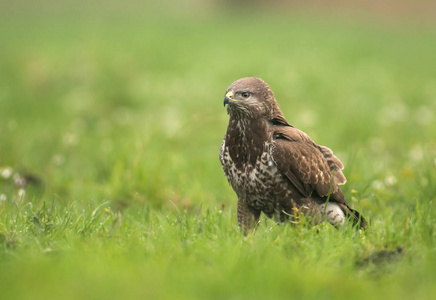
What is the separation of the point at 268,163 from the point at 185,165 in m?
2.99

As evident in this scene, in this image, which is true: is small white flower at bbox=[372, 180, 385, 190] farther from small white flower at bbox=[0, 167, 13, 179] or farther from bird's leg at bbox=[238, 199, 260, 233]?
small white flower at bbox=[0, 167, 13, 179]

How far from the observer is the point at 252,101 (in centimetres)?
457

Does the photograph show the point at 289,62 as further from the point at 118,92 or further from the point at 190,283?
the point at 190,283

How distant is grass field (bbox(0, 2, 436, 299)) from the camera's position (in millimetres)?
3311

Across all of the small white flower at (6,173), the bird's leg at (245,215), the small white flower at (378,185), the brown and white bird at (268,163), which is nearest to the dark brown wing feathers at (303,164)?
the brown and white bird at (268,163)

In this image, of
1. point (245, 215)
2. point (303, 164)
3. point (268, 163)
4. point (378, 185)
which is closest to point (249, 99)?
point (268, 163)

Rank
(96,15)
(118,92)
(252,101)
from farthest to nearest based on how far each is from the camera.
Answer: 1. (96,15)
2. (118,92)
3. (252,101)

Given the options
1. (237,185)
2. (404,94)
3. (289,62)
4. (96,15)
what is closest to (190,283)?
(237,185)

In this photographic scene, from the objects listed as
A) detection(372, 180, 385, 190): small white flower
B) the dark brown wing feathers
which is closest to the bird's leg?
the dark brown wing feathers

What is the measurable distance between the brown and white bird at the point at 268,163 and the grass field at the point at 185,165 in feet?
0.85

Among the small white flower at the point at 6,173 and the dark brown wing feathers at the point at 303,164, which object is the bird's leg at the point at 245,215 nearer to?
the dark brown wing feathers at the point at 303,164

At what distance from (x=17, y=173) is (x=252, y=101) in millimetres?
2967

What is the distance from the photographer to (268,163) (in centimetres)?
452

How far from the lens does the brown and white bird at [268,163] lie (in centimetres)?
453
